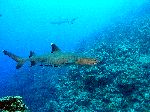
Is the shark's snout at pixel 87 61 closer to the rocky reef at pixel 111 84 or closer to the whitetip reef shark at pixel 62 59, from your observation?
the whitetip reef shark at pixel 62 59

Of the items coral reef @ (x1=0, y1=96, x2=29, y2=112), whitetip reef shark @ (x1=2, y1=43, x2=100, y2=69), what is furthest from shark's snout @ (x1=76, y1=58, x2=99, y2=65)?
coral reef @ (x1=0, y1=96, x2=29, y2=112)

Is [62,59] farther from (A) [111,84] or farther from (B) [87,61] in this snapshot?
(A) [111,84]

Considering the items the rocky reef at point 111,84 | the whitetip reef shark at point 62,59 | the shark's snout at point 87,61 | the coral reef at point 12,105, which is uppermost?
the rocky reef at point 111,84

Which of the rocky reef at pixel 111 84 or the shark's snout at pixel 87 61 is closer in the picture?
the shark's snout at pixel 87 61

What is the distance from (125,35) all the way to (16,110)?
15564 millimetres

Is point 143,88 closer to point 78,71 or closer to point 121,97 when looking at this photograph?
point 121,97

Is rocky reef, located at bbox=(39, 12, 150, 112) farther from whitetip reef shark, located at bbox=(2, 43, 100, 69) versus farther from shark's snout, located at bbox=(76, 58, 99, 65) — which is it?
shark's snout, located at bbox=(76, 58, 99, 65)

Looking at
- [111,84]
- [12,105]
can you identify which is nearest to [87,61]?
[12,105]

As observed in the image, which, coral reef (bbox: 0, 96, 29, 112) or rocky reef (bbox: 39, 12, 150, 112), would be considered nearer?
coral reef (bbox: 0, 96, 29, 112)

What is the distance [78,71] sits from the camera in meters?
13.4

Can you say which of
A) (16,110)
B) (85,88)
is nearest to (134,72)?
(85,88)

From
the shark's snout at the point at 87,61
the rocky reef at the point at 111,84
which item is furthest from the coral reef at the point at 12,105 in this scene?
the rocky reef at the point at 111,84

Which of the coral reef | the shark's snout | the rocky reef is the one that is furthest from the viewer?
the rocky reef

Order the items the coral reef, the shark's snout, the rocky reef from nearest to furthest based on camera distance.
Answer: the coral reef < the shark's snout < the rocky reef
